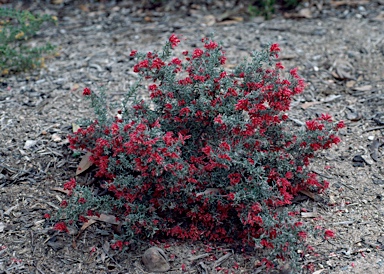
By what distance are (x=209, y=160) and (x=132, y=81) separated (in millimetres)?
1959

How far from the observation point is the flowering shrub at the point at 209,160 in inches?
122

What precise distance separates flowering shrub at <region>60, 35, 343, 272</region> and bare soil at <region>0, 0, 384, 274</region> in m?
0.19

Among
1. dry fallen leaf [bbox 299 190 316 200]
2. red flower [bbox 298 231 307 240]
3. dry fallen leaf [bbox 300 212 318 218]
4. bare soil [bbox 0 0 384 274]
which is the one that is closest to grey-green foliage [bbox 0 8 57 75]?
bare soil [bbox 0 0 384 274]

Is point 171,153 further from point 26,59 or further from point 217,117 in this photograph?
point 26,59

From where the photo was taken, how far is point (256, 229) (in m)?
3.26

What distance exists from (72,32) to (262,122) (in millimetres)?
3612

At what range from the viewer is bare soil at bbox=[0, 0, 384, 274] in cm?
331

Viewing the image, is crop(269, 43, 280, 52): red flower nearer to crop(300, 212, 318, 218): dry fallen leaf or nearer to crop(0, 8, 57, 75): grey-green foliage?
crop(300, 212, 318, 218): dry fallen leaf

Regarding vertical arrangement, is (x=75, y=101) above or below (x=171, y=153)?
below

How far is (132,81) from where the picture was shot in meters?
5.07

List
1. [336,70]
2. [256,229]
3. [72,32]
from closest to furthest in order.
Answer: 1. [256,229]
2. [336,70]
3. [72,32]

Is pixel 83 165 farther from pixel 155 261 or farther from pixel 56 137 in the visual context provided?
pixel 155 261

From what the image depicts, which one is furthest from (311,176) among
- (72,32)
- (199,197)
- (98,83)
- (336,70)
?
(72,32)

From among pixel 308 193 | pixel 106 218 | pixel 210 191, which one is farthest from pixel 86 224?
pixel 308 193
